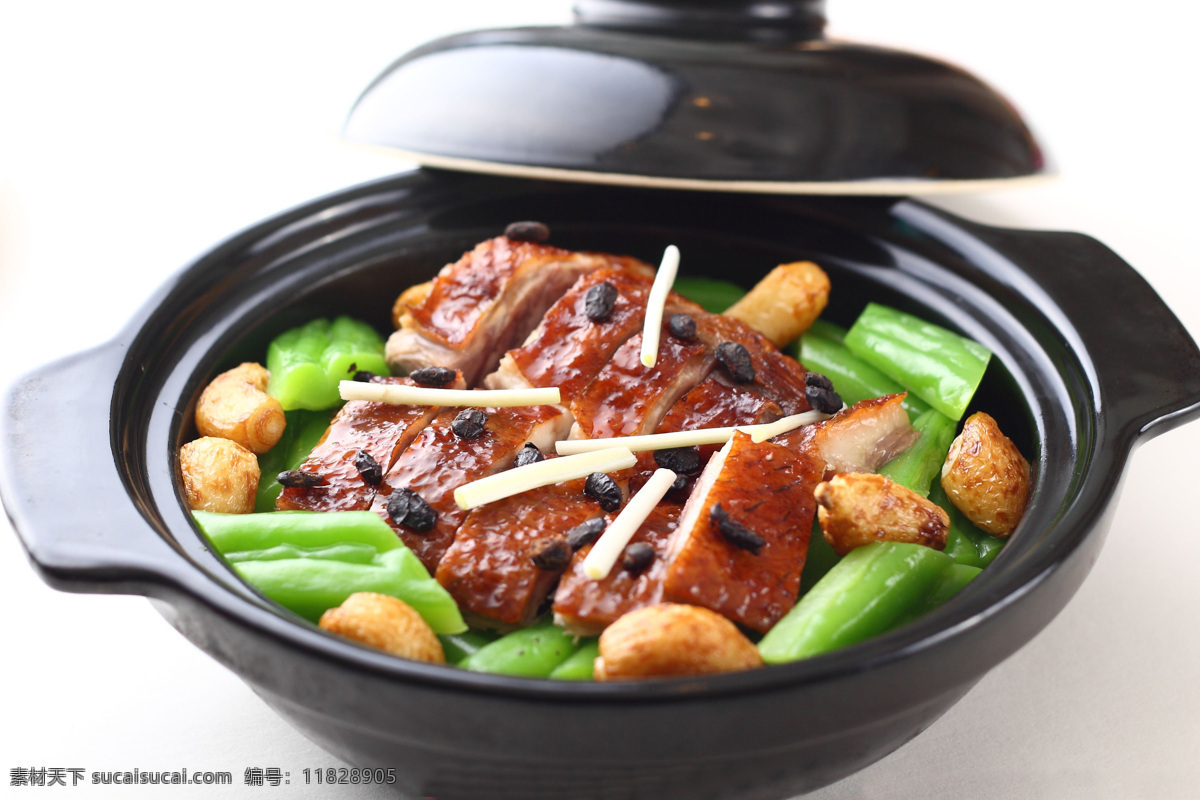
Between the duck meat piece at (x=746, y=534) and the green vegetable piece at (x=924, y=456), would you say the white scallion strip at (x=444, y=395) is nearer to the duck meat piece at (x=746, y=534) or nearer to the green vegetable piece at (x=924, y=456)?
the duck meat piece at (x=746, y=534)

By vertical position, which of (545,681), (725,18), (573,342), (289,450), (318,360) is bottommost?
(289,450)

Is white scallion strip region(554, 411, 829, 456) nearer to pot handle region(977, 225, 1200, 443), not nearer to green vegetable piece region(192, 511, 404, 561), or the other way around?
green vegetable piece region(192, 511, 404, 561)

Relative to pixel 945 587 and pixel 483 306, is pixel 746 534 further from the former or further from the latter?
pixel 483 306

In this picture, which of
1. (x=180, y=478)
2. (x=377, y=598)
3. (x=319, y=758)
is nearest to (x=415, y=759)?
(x=377, y=598)

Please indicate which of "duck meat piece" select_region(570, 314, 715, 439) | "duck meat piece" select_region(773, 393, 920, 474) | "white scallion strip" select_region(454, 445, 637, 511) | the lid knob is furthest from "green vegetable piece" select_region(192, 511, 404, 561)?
the lid knob

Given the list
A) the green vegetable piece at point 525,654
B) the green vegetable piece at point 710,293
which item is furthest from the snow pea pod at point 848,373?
the green vegetable piece at point 525,654

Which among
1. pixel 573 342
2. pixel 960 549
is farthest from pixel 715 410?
pixel 960 549

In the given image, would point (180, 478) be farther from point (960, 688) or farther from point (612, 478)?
point (960, 688)
